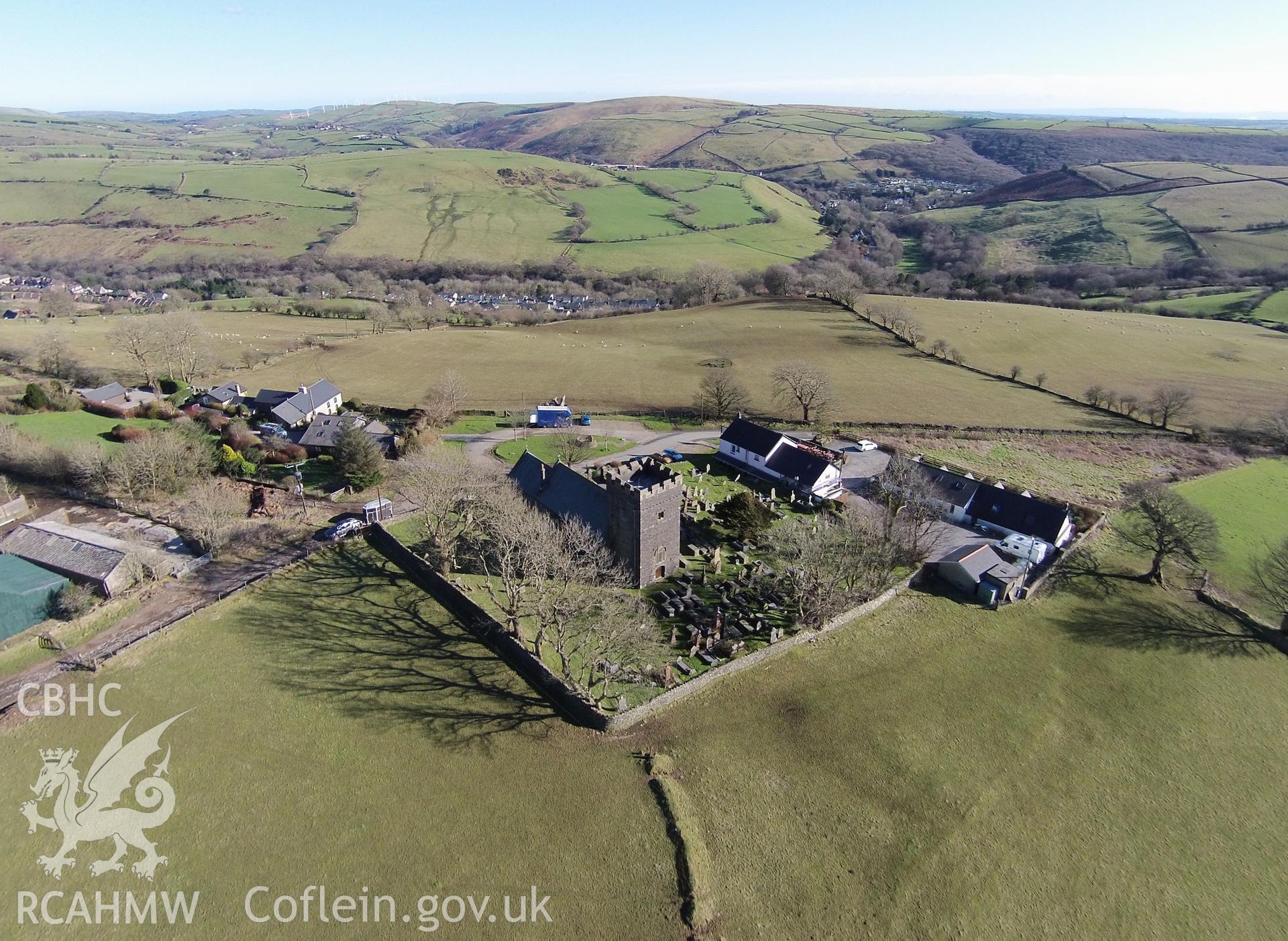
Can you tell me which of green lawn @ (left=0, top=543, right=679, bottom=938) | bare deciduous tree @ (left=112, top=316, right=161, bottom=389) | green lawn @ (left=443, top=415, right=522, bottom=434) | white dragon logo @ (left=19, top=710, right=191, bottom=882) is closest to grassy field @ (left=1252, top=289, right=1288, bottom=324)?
green lawn @ (left=443, top=415, right=522, bottom=434)

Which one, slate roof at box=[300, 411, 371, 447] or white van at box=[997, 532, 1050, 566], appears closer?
white van at box=[997, 532, 1050, 566]

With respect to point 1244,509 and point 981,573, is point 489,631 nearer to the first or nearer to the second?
point 981,573

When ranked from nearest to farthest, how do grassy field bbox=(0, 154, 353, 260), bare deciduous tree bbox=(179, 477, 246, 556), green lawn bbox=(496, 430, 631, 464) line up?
1. bare deciduous tree bbox=(179, 477, 246, 556)
2. green lawn bbox=(496, 430, 631, 464)
3. grassy field bbox=(0, 154, 353, 260)

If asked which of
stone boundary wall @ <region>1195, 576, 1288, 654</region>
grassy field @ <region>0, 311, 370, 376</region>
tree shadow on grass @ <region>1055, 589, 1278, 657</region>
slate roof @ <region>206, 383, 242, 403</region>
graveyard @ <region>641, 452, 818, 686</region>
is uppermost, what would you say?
grassy field @ <region>0, 311, 370, 376</region>

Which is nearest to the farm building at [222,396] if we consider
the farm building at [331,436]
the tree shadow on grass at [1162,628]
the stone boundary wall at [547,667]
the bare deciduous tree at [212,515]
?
the farm building at [331,436]

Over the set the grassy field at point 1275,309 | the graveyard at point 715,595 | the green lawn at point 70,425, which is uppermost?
the grassy field at point 1275,309

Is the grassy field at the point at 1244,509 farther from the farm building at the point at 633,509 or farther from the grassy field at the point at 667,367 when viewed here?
the farm building at the point at 633,509

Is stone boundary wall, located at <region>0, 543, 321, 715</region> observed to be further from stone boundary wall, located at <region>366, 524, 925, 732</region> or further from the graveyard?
the graveyard
